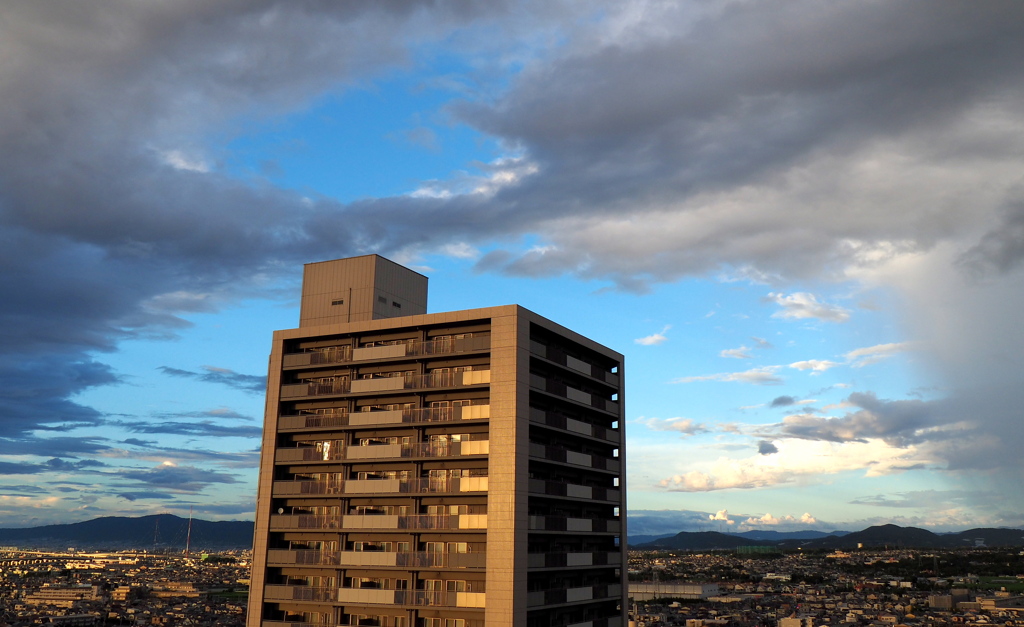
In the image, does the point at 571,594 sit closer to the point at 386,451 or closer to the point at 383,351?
the point at 386,451

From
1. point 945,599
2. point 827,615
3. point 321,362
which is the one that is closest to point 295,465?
point 321,362

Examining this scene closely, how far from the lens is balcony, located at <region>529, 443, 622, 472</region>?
186 feet

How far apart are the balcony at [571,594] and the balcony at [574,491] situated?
22.7ft

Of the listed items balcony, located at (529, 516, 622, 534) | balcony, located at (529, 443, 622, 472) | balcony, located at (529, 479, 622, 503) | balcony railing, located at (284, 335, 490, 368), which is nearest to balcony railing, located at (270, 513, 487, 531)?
balcony, located at (529, 516, 622, 534)

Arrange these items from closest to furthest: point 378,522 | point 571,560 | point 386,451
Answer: point 378,522
point 386,451
point 571,560

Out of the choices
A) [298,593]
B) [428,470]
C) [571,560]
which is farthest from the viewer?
[571,560]

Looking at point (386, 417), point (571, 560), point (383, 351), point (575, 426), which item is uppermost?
point (383, 351)

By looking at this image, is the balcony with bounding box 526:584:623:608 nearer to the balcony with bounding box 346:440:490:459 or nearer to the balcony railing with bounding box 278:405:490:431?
the balcony with bounding box 346:440:490:459

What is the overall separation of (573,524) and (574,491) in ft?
8.37

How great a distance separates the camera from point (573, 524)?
60469mm

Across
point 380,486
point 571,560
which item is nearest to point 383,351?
point 380,486

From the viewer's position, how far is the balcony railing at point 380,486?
5519 centimetres

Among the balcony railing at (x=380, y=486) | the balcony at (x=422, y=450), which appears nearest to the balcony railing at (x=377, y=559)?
the balcony railing at (x=380, y=486)

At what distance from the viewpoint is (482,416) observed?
55969 mm
